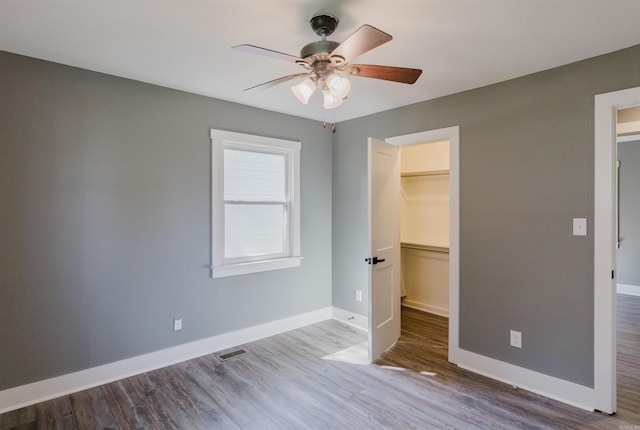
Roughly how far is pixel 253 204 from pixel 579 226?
2.93 meters

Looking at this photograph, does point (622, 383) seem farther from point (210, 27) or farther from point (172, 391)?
point (210, 27)

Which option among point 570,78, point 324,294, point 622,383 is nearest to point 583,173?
point 570,78

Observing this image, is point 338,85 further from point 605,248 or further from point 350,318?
point 350,318

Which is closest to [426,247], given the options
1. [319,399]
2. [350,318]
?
[350,318]

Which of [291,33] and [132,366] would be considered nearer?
[291,33]

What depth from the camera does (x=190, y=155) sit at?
3.25m

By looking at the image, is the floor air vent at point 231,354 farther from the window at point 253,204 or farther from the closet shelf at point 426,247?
the closet shelf at point 426,247

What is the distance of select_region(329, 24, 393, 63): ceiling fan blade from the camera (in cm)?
149

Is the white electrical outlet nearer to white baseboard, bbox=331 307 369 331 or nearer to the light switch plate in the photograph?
the light switch plate

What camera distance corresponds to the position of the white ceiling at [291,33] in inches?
71.7

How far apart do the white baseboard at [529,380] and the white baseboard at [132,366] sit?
1905 millimetres

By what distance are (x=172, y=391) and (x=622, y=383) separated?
12.0ft

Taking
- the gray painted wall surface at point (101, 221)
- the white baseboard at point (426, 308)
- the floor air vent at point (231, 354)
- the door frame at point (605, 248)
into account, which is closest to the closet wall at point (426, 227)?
the white baseboard at point (426, 308)

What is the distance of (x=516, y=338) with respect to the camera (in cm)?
280
